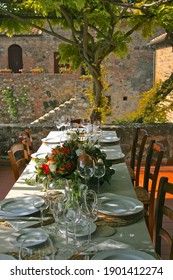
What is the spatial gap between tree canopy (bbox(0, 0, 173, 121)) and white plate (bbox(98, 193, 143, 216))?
4.24 metres

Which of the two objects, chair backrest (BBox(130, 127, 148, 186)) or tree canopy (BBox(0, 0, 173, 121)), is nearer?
chair backrest (BBox(130, 127, 148, 186))

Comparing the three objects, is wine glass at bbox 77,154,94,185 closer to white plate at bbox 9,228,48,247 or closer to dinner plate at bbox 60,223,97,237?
dinner plate at bbox 60,223,97,237

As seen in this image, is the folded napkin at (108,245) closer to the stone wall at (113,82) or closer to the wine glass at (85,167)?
the wine glass at (85,167)

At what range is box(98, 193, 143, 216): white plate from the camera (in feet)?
7.85

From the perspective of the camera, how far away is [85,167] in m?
2.72

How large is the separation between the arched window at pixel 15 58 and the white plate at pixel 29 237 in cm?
1834

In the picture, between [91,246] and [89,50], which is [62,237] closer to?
[91,246]

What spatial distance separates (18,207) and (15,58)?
18083 mm

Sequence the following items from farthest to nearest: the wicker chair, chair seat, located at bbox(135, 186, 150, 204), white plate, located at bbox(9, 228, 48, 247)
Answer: the wicker chair, chair seat, located at bbox(135, 186, 150, 204), white plate, located at bbox(9, 228, 48, 247)

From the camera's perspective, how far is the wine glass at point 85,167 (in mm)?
2721

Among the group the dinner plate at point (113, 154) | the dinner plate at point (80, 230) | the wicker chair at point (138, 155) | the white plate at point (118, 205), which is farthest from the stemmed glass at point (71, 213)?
the wicker chair at point (138, 155)

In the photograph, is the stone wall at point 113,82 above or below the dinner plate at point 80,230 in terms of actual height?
above

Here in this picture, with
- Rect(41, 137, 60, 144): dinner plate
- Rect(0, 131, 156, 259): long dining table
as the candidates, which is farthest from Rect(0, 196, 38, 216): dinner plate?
Rect(41, 137, 60, 144): dinner plate

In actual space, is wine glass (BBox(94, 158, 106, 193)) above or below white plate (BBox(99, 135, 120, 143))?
above
